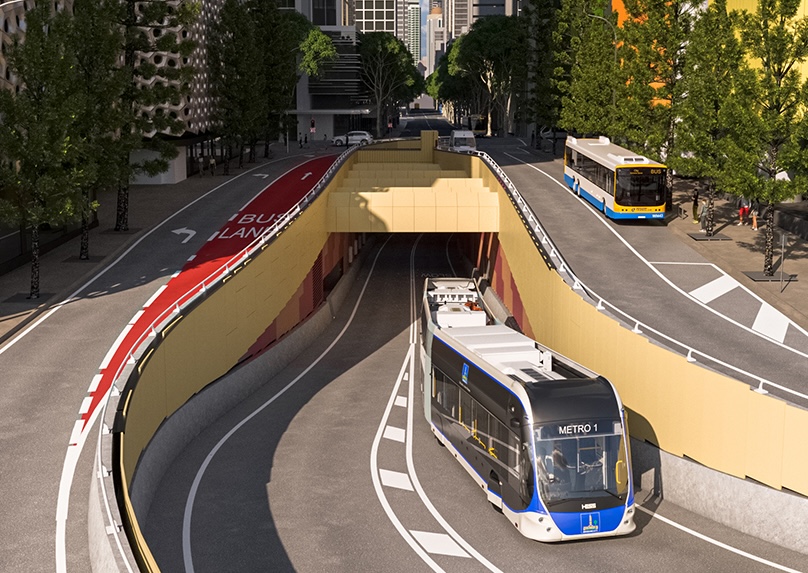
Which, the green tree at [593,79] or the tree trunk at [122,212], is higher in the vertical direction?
the green tree at [593,79]

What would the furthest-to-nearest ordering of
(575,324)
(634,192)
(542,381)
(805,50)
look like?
1. (634,192)
2. (805,50)
3. (575,324)
4. (542,381)

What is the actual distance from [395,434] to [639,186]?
1010 inches

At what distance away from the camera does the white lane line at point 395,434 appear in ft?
102

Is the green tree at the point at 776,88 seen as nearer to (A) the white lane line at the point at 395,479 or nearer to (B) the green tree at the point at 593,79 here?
(A) the white lane line at the point at 395,479

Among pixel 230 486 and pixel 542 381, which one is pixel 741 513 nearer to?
pixel 542 381

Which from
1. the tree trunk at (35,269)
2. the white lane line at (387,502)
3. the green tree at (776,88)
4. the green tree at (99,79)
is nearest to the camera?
the white lane line at (387,502)

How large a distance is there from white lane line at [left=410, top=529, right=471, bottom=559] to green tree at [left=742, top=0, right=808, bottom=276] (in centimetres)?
2549

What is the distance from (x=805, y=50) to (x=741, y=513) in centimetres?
2692

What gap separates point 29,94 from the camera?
3928cm

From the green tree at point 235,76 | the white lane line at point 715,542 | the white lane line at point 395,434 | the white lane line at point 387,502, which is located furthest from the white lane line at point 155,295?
the green tree at point 235,76

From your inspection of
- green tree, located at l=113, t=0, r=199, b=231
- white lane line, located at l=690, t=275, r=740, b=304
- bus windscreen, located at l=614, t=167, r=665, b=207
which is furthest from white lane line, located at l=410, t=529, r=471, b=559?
bus windscreen, located at l=614, t=167, r=665, b=207

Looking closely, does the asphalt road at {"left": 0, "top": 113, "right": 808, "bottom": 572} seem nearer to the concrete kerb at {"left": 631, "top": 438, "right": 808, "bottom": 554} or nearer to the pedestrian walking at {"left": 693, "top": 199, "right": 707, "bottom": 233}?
the concrete kerb at {"left": 631, "top": 438, "right": 808, "bottom": 554}

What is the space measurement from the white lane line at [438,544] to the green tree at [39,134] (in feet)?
72.0

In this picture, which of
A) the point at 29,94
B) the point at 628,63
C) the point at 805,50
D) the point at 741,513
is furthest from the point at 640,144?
the point at 741,513
